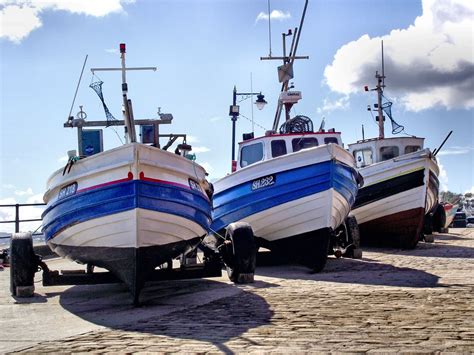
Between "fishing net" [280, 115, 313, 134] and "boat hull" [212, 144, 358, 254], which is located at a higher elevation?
"fishing net" [280, 115, 313, 134]

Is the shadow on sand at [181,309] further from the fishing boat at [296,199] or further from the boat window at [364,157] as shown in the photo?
the boat window at [364,157]

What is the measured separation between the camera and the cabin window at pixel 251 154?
37.3 feet

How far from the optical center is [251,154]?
37.7ft

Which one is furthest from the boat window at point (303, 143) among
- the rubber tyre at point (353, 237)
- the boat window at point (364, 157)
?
the boat window at point (364, 157)

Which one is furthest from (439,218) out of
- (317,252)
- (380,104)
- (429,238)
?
(317,252)

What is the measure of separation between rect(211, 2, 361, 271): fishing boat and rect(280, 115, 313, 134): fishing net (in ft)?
5.57

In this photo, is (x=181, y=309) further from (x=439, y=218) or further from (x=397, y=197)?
(x=439, y=218)

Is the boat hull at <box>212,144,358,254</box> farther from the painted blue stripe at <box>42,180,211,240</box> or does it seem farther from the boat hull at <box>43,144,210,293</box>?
the boat hull at <box>43,144,210,293</box>

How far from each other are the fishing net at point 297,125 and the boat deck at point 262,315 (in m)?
3.71

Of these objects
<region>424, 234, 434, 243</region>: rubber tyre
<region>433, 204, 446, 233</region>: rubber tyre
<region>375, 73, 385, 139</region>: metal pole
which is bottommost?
<region>424, 234, 434, 243</region>: rubber tyre

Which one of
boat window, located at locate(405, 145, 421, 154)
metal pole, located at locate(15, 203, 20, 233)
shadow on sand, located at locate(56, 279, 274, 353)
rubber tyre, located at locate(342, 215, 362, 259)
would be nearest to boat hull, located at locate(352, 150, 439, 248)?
boat window, located at locate(405, 145, 421, 154)

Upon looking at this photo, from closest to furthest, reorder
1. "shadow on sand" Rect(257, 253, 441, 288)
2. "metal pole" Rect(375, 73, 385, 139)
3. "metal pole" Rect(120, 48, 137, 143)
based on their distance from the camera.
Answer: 1. "metal pole" Rect(120, 48, 137, 143)
2. "shadow on sand" Rect(257, 253, 441, 288)
3. "metal pole" Rect(375, 73, 385, 139)

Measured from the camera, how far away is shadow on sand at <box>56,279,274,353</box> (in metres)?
4.94

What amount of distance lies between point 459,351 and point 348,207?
6.89m
